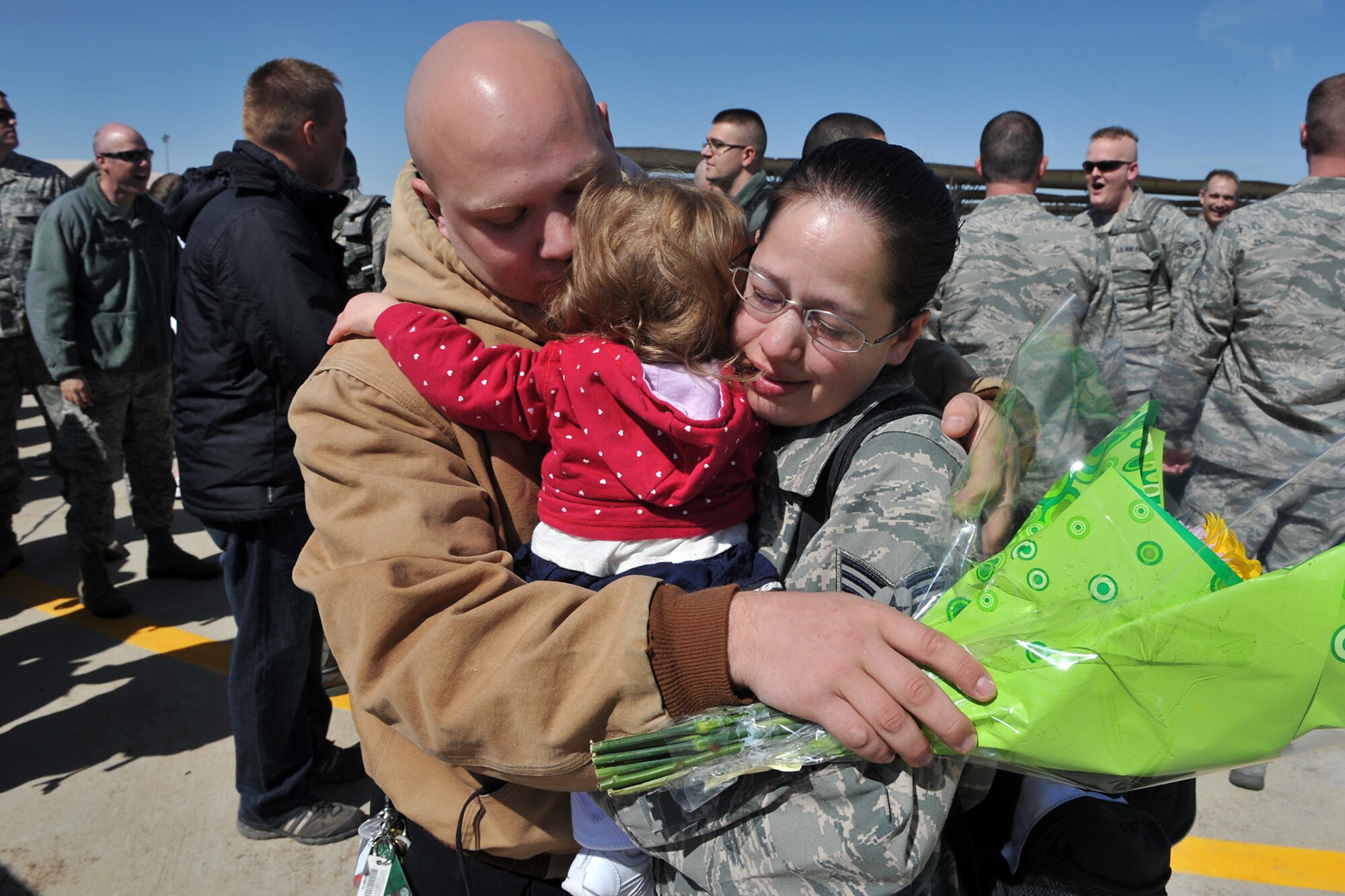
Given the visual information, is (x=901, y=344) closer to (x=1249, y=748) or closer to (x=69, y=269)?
(x=1249, y=748)

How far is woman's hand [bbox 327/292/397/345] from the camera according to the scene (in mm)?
1456

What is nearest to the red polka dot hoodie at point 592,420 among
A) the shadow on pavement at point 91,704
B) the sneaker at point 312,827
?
the sneaker at point 312,827

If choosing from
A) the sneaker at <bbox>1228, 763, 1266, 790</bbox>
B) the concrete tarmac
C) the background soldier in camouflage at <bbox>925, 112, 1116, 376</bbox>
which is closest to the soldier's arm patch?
the concrete tarmac

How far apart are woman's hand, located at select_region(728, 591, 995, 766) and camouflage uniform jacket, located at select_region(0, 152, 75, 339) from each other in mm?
6451

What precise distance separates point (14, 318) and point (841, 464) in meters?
6.37

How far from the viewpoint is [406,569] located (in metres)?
1.11

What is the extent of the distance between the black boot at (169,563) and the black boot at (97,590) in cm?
56

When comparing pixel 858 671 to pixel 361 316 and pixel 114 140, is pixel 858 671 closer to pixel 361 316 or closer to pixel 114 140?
pixel 361 316

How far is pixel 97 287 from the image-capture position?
5.30 m

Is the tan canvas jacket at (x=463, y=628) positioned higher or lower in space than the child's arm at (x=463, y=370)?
lower

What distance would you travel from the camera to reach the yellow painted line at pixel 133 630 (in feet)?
16.0

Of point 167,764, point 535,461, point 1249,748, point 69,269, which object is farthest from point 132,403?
point 1249,748

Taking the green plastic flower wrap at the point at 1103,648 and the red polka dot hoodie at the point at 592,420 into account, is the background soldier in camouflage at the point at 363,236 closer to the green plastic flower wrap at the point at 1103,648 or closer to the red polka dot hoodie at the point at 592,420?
the red polka dot hoodie at the point at 592,420

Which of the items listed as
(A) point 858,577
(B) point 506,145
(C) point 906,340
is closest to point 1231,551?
(A) point 858,577
